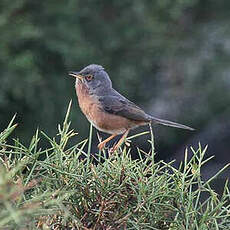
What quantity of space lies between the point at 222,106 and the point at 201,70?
0.50 meters

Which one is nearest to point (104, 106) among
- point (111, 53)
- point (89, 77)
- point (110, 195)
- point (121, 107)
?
point (121, 107)

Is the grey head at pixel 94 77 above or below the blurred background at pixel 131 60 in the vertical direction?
above

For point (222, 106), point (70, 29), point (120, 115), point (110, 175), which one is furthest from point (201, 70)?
point (110, 175)

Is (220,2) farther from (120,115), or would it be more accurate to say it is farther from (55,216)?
(55,216)

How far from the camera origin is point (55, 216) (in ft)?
4.74

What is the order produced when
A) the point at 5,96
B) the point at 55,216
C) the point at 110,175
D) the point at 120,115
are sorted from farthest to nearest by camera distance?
the point at 5,96 → the point at 120,115 → the point at 110,175 → the point at 55,216

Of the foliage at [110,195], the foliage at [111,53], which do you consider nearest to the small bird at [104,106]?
the foliage at [110,195]

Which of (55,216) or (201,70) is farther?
(201,70)

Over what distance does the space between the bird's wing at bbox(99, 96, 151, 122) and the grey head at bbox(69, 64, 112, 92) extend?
0.11 meters

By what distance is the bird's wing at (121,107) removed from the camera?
3.76 metres

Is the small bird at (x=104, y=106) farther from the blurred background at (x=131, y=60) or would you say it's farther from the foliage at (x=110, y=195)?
the blurred background at (x=131, y=60)

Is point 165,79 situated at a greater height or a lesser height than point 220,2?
lesser

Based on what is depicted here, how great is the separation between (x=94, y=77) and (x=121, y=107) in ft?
1.12

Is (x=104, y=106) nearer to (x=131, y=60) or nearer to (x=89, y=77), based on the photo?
(x=89, y=77)
